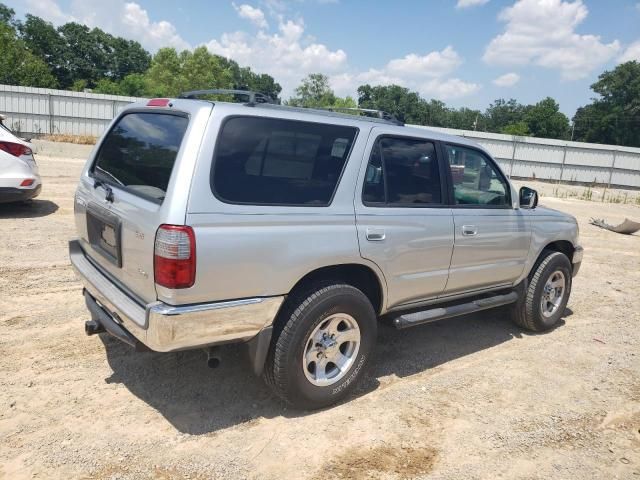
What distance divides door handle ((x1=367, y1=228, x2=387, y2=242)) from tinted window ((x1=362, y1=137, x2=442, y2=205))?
0.21 meters

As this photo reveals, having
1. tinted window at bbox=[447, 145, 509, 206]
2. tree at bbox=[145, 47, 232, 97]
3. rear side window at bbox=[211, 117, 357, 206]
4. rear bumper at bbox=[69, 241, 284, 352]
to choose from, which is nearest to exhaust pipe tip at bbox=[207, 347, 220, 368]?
rear bumper at bbox=[69, 241, 284, 352]

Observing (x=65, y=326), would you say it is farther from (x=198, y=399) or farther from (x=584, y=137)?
(x=584, y=137)

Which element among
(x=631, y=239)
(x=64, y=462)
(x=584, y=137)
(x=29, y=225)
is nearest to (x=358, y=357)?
(x=64, y=462)

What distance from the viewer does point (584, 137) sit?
75.8 meters

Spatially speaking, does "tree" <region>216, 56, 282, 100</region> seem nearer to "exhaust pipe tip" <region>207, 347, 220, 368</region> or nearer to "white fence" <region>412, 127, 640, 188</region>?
"white fence" <region>412, 127, 640, 188</region>

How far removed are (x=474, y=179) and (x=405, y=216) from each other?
3.77 ft

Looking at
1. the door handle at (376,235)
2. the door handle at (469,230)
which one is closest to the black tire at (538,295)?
the door handle at (469,230)

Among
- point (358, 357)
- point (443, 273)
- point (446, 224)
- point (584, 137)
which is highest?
point (584, 137)

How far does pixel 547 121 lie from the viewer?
8131 cm

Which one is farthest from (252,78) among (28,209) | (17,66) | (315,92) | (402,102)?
(28,209)

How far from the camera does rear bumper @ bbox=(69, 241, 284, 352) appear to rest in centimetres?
272

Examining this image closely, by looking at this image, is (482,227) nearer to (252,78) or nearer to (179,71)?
(179,71)

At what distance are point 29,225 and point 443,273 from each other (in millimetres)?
6532

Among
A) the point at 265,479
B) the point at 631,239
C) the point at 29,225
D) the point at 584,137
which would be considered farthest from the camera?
the point at 584,137
